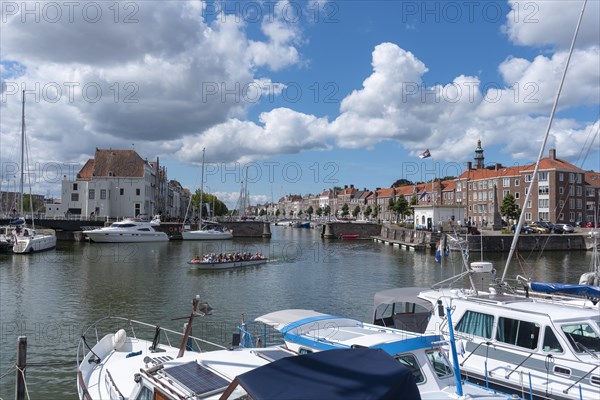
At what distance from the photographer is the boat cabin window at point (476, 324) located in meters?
14.9

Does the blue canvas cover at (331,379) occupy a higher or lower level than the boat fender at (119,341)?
higher

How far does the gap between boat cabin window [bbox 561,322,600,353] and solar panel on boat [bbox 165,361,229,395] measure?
32.7ft

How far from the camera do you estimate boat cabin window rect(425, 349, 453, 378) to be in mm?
11195

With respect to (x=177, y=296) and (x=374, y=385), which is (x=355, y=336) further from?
(x=177, y=296)

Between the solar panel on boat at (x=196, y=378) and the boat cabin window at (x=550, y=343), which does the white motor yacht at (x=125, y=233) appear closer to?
the solar panel on boat at (x=196, y=378)

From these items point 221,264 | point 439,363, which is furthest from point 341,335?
point 221,264

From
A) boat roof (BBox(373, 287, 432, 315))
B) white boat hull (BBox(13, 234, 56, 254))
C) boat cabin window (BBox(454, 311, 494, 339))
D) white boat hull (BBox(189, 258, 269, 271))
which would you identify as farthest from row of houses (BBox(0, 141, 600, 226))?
boat cabin window (BBox(454, 311, 494, 339))

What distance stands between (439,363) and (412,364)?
824 millimetres

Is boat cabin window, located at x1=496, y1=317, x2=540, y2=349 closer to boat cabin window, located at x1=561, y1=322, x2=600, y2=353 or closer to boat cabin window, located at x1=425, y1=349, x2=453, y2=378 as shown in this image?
boat cabin window, located at x1=561, y1=322, x2=600, y2=353

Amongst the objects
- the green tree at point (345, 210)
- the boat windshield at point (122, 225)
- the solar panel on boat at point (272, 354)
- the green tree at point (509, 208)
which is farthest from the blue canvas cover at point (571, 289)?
the green tree at point (345, 210)

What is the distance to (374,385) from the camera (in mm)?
6461

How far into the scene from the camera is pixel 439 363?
11328 mm

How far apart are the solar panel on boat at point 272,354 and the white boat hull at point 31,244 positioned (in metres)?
56.9

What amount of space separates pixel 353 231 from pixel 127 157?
2133 inches
